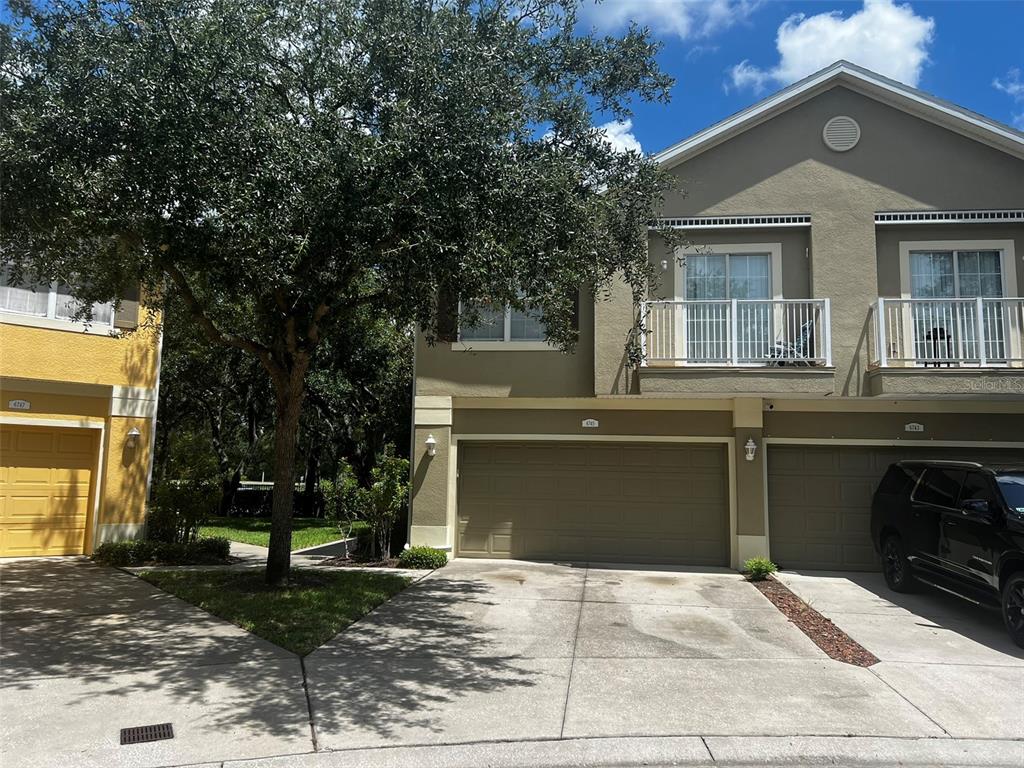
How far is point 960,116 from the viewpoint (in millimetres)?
12758

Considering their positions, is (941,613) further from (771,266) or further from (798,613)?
(771,266)

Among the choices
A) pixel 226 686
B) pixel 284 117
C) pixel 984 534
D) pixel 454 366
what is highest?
pixel 284 117

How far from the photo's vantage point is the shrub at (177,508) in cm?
1355

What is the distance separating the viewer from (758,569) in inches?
462

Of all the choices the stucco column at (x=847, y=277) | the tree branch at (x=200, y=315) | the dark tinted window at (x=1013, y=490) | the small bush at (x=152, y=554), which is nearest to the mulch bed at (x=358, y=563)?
the small bush at (x=152, y=554)

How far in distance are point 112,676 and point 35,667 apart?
2.62 ft

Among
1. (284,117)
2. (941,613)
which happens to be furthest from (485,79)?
(941,613)

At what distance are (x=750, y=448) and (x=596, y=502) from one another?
277 centimetres

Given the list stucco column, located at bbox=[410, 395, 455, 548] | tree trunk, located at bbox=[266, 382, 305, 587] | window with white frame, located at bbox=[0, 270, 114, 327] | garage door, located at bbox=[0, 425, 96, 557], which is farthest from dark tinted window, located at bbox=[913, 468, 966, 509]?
garage door, located at bbox=[0, 425, 96, 557]

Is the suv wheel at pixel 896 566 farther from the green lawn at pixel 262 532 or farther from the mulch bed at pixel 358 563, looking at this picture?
the green lawn at pixel 262 532

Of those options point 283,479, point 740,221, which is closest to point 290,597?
point 283,479

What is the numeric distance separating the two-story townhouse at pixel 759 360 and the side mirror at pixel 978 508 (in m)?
3.43

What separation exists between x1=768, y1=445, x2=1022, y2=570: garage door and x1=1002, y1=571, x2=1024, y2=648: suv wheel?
4.66 meters

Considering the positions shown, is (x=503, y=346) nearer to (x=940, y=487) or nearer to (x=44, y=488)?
(x=940, y=487)
